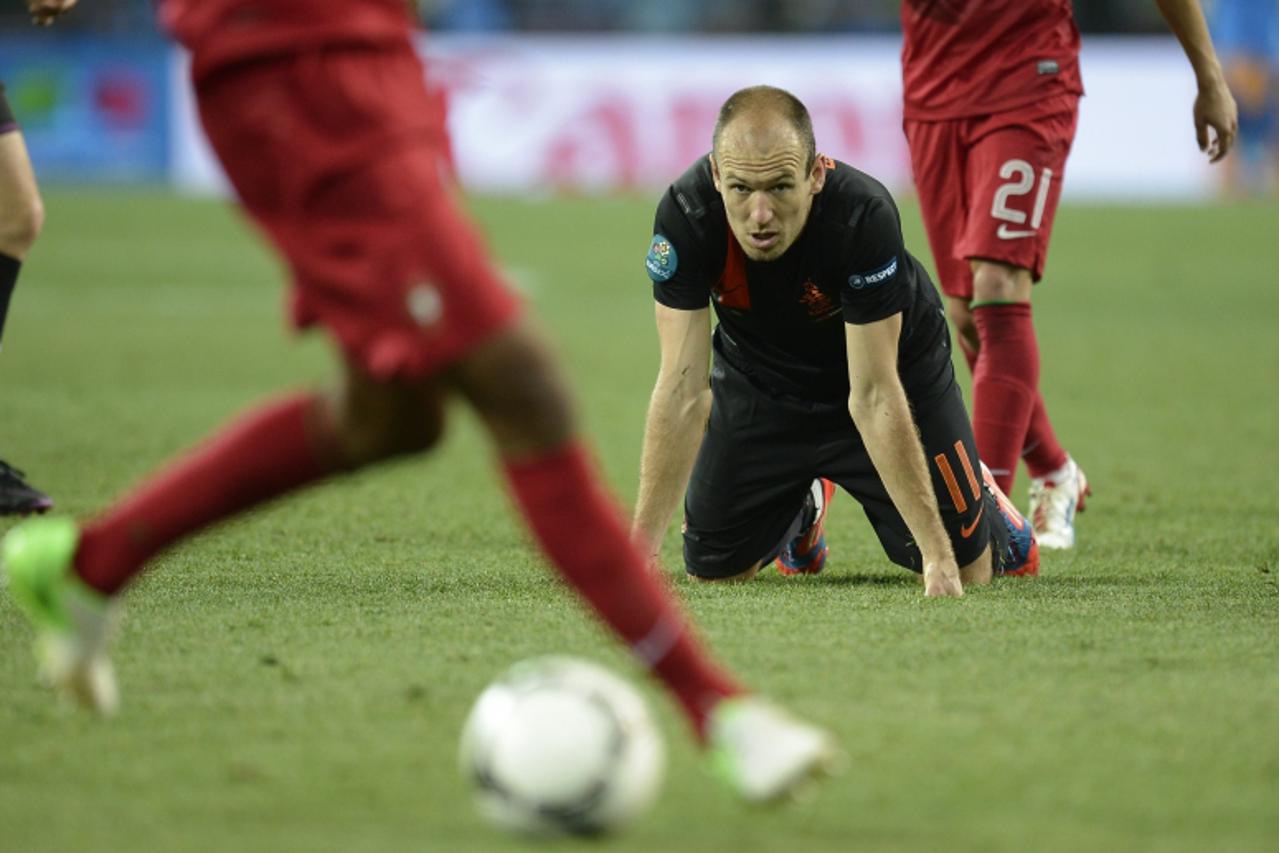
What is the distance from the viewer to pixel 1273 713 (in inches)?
136

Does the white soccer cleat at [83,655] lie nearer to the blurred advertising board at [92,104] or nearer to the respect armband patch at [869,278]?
the respect armband patch at [869,278]

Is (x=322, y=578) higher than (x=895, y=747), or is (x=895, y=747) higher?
(x=895, y=747)

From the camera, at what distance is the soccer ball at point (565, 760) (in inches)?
109

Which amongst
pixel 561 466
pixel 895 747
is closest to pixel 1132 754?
pixel 895 747

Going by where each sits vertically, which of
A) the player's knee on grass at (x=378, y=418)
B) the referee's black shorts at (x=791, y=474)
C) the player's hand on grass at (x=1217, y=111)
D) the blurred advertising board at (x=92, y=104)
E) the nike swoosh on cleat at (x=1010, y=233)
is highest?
the player's knee on grass at (x=378, y=418)

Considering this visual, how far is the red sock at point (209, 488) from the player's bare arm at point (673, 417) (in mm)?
1649

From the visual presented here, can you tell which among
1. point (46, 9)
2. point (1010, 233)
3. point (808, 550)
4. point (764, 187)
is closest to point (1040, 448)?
point (1010, 233)

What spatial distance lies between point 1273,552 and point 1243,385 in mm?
4494

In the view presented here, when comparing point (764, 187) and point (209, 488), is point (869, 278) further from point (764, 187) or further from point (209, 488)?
point (209, 488)

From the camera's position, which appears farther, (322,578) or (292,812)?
(322,578)

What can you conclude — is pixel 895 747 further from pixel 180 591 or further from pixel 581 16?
pixel 581 16

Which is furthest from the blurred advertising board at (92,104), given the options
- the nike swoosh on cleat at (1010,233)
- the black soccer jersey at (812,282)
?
the black soccer jersey at (812,282)

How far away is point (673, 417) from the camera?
471 centimetres

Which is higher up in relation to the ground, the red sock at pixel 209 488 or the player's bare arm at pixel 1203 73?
the red sock at pixel 209 488
